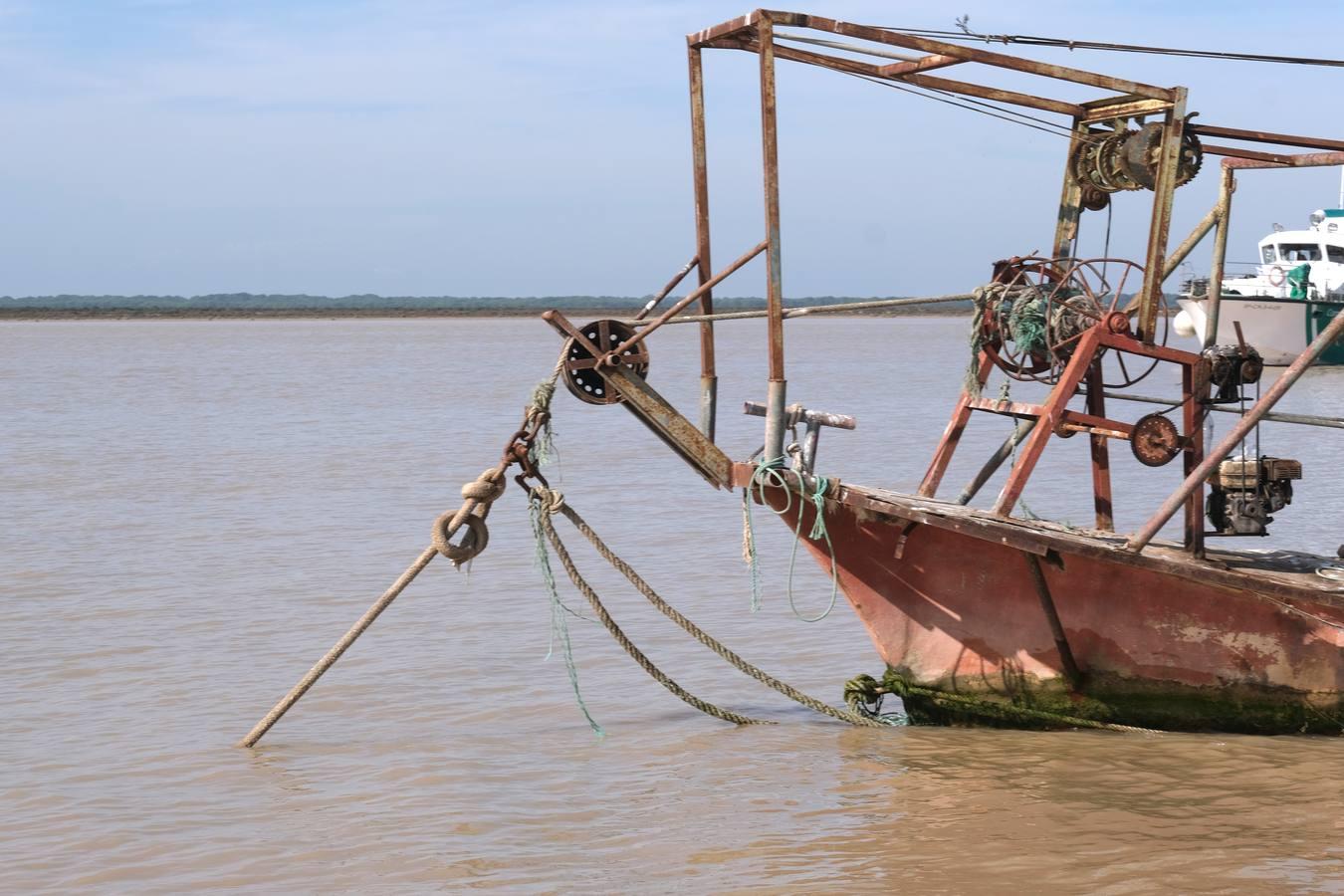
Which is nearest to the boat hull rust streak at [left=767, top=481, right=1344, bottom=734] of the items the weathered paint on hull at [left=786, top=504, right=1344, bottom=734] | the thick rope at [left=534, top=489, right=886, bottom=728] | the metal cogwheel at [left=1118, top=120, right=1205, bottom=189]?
the weathered paint on hull at [left=786, top=504, right=1344, bottom=734]

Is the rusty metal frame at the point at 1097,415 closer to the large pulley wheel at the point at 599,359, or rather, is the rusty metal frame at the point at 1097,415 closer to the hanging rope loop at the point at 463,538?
the large pulley wheel at the point at 599,359

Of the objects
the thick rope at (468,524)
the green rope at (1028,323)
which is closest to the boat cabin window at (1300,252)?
the green rope at (1028,323)

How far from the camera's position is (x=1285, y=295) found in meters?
34.0

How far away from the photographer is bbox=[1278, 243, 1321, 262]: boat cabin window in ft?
113

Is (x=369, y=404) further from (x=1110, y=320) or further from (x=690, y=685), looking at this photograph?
(x=1110, y=320)

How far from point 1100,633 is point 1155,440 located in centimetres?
90

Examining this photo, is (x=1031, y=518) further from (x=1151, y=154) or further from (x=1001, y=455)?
(x=1151, y=154)

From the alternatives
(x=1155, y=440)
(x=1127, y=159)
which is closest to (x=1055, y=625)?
(x=1155, y=440)

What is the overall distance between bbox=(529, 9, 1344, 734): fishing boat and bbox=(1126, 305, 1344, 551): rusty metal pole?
0.04 ft

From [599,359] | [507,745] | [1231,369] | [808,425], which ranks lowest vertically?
[507,745]

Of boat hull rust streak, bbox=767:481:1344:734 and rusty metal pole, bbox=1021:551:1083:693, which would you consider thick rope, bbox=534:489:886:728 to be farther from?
rusty metal pole, bbox=1021:551:1083:693

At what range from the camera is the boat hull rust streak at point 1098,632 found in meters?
6.82

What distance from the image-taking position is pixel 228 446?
69.4 ft

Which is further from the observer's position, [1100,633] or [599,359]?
[1100,633]
